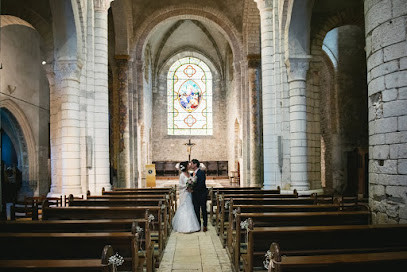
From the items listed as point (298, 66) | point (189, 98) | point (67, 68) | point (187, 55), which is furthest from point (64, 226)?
point (187, 55)

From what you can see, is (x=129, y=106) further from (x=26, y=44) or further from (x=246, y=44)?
(x=246, y=44)

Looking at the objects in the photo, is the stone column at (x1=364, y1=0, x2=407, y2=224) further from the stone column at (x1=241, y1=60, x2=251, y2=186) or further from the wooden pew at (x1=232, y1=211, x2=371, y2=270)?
the stone column at (x1=241, y1=60, x2=251, y2=186)

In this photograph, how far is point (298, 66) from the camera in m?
10.1

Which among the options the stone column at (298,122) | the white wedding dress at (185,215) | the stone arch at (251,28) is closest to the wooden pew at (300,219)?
the white wedding dress at (185,215)

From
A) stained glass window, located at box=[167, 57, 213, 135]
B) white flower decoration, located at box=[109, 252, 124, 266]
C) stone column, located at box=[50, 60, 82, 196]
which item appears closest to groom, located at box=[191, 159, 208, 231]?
stone column, located at box=[50, 60, 82, 196]

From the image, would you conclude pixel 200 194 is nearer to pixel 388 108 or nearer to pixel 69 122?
pixel 69 122

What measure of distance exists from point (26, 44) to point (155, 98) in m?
12.9

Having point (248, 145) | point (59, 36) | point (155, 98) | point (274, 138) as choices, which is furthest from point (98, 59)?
point (155, 98)

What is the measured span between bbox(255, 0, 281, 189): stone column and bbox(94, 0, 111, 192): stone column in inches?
191

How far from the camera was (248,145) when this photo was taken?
17.5 meters

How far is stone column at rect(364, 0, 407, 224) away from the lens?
4730mm

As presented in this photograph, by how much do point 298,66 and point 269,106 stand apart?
5.07 feet

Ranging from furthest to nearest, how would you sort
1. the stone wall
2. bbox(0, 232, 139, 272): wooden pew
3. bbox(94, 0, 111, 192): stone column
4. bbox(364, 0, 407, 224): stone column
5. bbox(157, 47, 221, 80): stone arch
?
1. bbox(157, 47, 221, 80): stone arch
2. the stone wall
3. bbox(94, 0, 111, 192): stone column
4. bbox(364, 0, 407, 224): stone column
5. bbox(0, 232, 139, 272): wooden pew

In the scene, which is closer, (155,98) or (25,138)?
(25,138)
